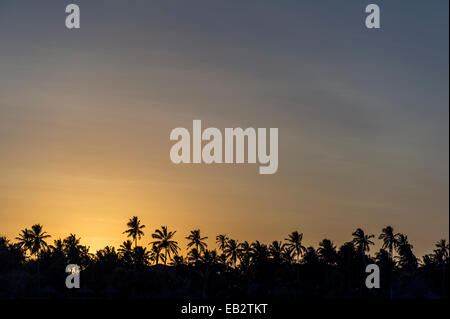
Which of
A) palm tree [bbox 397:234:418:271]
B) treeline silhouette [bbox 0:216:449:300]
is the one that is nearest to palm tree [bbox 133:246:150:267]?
Result: treeline silhouette [bbox 0:216:449:300]

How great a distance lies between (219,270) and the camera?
18400cm

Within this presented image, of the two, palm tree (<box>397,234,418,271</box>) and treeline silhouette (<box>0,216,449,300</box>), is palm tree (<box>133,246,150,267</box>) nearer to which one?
treeline silhouette (<box>0,216,449,300</box>)

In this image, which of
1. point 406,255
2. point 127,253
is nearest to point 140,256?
point 127,253

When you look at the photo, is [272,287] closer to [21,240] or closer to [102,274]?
[102,274]

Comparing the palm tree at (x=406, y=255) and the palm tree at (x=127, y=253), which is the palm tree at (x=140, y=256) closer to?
the palm tree at (x=127, y=253)

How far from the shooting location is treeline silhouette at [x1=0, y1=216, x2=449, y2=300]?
173 m

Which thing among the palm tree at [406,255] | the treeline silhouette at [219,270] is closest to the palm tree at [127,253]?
the treeline silhouette at [219,270]

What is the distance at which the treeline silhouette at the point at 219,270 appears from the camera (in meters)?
173

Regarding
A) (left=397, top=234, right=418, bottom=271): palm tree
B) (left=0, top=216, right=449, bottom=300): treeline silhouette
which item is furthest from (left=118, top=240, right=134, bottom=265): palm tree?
(left=397, top=234, right=418, bottom=271): palm tree

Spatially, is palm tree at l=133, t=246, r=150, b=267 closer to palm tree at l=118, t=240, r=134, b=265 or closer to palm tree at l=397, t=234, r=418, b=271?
palm tree at l=118, t=240, r=134, b=265

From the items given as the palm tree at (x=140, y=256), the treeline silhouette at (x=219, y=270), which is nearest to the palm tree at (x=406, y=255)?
the treeline silhouette at (x=219, y=270)

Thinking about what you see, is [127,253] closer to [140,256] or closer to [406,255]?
[140,256]

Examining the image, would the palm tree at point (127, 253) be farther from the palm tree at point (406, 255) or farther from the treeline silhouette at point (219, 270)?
the palm tree at point (406, 255)
